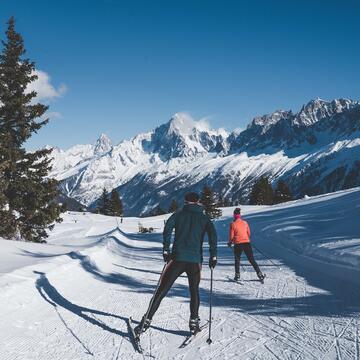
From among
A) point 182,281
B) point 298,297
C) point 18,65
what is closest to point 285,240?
point 182,281

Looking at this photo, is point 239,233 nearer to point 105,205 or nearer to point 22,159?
point 22,159

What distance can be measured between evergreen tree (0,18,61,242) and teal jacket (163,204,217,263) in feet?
55.9

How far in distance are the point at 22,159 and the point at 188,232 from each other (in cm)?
1832

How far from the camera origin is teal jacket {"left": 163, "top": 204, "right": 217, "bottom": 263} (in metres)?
6.64

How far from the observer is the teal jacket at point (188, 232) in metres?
6.64

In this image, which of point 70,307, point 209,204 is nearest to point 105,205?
point 209,204

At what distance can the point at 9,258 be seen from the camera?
47.0 feet

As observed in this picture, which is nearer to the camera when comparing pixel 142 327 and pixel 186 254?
pixel 142 327

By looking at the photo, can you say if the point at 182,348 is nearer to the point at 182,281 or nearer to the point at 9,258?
the point at 182,281

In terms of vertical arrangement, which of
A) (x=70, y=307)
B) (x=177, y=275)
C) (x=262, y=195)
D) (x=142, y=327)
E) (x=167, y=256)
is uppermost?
(x=262, y=195)

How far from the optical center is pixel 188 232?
6676mm

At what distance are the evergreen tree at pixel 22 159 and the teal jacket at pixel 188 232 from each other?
1704cm

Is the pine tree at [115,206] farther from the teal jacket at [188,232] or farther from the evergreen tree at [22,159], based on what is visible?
the teal jacket at [188,232]

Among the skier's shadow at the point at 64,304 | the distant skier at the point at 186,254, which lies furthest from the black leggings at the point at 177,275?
the skier's shadow at the point at 64,304
